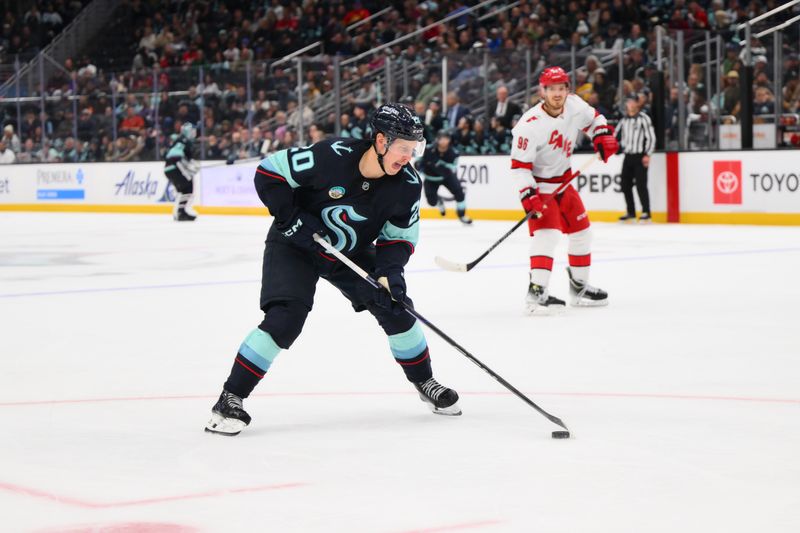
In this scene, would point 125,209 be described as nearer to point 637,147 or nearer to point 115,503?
point 637,147

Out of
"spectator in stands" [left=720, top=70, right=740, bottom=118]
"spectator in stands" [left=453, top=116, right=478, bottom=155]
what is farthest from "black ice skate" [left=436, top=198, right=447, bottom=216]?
"spectator in stands" [left=720, top=70, right=740, bottom=118]

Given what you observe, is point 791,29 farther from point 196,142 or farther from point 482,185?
point 196,142

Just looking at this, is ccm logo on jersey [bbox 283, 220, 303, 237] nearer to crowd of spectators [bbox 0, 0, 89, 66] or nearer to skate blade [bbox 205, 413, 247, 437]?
skate blade [bbox 205, 413, 247, 437]

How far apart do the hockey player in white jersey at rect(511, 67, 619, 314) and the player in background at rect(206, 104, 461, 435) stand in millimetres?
2996

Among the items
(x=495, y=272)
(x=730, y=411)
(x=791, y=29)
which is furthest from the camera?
(x=791, y=29)

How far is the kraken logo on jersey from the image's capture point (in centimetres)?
399

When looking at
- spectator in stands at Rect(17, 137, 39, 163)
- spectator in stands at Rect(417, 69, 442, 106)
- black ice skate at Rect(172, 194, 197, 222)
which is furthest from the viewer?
spectator in stands at Rect(17, 137, 39, 163)

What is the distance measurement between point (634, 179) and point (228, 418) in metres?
11.1

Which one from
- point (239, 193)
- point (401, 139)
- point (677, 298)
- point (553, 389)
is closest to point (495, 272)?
point (677, 298)

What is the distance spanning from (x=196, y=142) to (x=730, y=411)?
15217mm

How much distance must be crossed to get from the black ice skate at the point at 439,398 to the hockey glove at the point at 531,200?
9.74 feet

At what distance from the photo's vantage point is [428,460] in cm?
346

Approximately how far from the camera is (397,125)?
380 centimetres

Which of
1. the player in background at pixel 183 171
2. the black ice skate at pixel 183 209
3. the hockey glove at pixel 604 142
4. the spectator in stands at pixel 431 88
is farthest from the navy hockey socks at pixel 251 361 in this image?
the black ice skate at pixel 183 209
